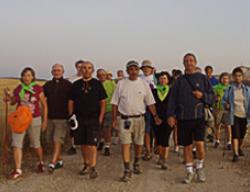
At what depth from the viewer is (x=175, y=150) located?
9.80 metres

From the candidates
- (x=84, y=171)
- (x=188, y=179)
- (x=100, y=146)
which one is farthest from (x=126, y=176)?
(x=100, y=146)

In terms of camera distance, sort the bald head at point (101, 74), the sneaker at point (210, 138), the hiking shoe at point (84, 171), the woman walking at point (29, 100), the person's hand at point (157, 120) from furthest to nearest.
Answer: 1. the sneaker at point (210, 138)
2. the bald head at point (101, 74)
3. the person's hand at point (157, 120)
4. the hiking shoe at point (84, 171)
5. the woman walking at point (29, 100)

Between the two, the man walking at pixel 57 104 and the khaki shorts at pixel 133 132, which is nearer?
the khaki shorts at pixel 133 132

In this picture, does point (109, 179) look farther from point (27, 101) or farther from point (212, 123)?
point (212, 123)

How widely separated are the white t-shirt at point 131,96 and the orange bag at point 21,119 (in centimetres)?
157

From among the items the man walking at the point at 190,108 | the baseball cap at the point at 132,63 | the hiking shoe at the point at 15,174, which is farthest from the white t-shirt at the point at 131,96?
the hiking shoe at the point at 15,174

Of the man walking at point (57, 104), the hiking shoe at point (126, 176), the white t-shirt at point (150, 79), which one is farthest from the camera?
the white t-shirt at point (150, 79)

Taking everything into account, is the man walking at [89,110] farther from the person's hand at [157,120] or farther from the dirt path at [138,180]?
the person's hand at [157,120]

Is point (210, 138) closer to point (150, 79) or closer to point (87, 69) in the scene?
point (150, 79)

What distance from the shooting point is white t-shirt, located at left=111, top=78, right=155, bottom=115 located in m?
7.35

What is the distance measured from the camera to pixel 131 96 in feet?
24.1

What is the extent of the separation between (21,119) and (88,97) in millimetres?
1247

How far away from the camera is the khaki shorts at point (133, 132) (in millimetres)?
7367

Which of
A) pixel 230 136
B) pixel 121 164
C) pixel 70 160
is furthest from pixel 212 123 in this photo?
pixel 70 160
